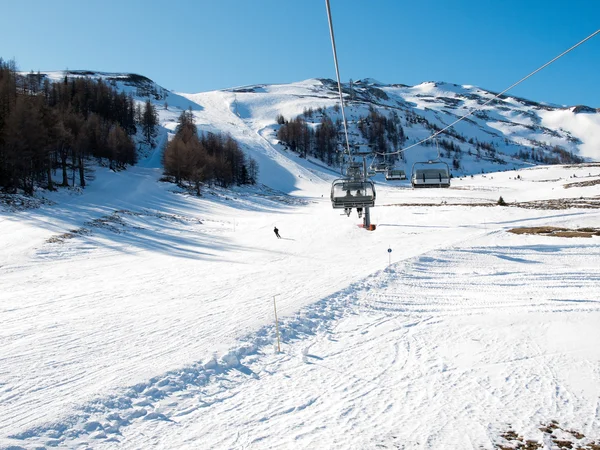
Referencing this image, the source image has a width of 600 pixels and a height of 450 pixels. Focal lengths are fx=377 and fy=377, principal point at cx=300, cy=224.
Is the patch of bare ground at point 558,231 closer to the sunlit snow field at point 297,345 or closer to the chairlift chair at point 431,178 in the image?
the sunlit snow field at point 297,345

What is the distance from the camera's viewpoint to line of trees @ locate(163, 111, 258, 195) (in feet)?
204

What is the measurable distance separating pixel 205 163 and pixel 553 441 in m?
63.5

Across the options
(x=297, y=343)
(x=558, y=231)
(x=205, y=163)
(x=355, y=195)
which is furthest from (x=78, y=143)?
(x=558, y=231)

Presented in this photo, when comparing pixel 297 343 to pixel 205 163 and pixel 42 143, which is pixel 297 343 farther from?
pixel 205 163

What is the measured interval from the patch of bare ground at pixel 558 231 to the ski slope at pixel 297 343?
2747 mm

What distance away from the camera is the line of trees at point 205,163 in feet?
204

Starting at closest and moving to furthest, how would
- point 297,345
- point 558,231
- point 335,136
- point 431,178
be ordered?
point 297,345
point 431,178
point 558,231
point 335,136

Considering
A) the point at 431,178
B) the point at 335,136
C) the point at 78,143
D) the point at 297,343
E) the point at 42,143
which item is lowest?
the point at 297,343

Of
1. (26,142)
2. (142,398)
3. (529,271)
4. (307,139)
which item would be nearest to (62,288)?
(142,398)

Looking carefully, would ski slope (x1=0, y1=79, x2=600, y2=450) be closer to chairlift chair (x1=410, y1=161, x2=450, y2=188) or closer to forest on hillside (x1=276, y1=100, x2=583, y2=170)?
chairlift chair (x1=410, y1=161, x2=450, y2=188)

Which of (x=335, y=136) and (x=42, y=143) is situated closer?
(x=42, y=143)

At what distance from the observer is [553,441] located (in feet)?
22.3

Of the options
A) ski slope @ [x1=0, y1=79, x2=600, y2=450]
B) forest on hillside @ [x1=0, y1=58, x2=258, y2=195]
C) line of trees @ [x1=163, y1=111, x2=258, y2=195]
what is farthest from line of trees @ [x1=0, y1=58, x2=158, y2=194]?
ski slope @ [x1=0, y1=79, x2=600, y2=450]

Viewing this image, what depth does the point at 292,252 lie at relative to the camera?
86.3ft
